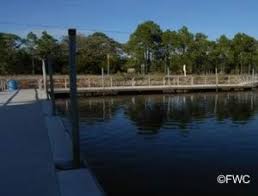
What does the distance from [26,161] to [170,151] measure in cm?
471

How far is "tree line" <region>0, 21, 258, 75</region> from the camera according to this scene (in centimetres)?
5337

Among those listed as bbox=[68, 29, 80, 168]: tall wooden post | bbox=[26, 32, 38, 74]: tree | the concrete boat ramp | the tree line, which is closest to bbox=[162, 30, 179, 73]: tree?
the tree line

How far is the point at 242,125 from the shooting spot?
15.8 m

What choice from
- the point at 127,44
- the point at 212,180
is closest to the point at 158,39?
the point at 127,44

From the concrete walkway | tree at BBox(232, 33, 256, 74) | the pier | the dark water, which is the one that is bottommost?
the dark water

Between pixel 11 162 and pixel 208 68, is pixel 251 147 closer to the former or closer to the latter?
pixel 11 162

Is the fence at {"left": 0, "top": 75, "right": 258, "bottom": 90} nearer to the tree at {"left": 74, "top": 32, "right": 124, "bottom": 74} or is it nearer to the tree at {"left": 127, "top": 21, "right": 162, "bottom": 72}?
the tree at {"left": 127, "top": 21, "right": 162, "bottom": 72}

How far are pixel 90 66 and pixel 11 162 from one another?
54.2 meters

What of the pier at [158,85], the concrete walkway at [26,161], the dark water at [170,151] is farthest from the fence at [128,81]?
the concrete walkway at [26,161]

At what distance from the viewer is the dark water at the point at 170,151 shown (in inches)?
302

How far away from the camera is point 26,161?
7090 millimetres

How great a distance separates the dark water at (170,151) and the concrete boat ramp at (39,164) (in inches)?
42.4

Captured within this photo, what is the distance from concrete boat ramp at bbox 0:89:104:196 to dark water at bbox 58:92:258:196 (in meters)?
1.08

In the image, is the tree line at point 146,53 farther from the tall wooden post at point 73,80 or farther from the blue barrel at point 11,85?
the tall wooden post at point 73,80
